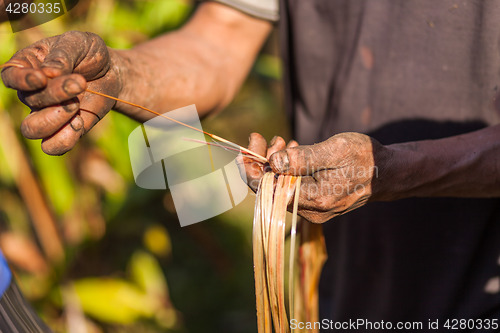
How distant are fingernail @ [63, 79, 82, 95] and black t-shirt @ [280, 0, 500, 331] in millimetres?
799

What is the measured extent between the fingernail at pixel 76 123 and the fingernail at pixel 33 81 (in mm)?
159

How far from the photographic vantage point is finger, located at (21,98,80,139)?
2.76 feet

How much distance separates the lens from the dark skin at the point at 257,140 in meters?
0.83

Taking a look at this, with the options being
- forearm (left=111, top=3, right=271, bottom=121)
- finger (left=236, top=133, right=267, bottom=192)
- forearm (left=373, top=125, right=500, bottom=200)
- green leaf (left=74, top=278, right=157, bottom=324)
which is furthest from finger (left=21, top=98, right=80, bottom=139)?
green leaf (left=74, top=278, right=157, bottom=324)

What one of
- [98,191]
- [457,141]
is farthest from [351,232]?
[98,191]

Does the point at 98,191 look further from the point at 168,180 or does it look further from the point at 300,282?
the point at 300,282

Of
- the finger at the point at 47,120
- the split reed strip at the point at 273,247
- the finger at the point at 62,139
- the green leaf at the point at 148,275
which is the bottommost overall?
the green leaf at the point at 148,275

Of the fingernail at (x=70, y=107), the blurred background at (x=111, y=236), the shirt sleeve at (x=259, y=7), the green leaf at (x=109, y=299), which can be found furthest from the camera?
Answer: the green leaf at (x=109, y=299)

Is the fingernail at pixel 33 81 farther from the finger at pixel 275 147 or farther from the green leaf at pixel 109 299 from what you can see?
the green leaf at pixel 109 299

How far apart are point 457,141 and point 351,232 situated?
18.2 inches

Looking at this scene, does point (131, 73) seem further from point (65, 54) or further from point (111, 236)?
point (111, 236)

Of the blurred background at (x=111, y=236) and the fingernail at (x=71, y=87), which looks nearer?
the fingernail at (x=71, y=87)

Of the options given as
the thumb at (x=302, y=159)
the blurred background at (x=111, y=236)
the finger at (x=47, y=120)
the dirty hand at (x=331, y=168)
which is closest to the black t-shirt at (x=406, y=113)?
the dirty hand at (x=331, y=168)

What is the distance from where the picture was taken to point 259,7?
1.45 metres
